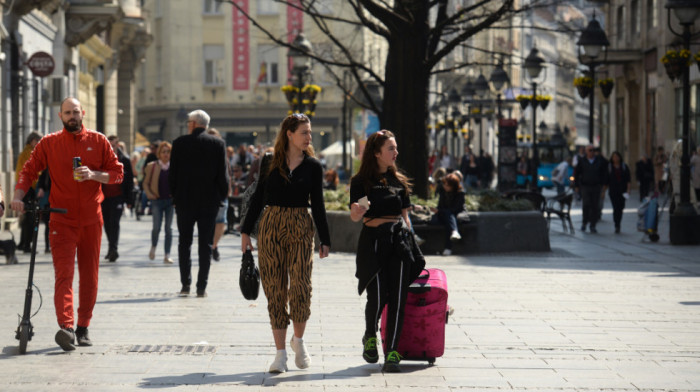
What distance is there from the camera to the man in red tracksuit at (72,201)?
9.16 meters

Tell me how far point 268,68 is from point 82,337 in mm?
61088

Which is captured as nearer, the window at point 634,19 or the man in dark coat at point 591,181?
the man in dark coat at point 591,181

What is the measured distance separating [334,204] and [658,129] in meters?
26.9

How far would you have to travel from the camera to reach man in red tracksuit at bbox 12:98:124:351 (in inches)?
360

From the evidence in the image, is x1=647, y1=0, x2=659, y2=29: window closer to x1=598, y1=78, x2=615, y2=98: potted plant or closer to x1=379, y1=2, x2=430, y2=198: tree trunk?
x1=598, y1=78, x2=615, y2=98: potted plant

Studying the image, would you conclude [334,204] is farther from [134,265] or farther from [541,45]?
[541,45]

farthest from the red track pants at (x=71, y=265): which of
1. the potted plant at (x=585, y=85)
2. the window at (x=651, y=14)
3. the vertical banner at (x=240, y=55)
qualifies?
the vertical banner at (x=240, y=55)

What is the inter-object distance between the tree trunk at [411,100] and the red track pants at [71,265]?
11.2 meters

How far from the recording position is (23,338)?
8852mm

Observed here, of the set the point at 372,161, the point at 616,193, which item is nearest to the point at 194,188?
the point at 372,161

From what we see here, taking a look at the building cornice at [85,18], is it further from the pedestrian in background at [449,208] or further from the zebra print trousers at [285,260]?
the zebra print trousers at [285,260]

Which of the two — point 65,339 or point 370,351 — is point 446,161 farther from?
point 370,351

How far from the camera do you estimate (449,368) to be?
8.42 meters

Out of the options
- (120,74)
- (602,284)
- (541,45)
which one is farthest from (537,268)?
(541,45)
